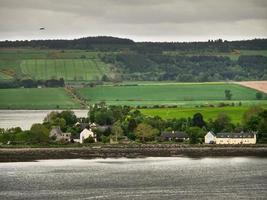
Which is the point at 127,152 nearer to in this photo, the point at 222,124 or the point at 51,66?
the point at 222,124

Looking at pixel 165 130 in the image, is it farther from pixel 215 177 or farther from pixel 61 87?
pixel 61 87

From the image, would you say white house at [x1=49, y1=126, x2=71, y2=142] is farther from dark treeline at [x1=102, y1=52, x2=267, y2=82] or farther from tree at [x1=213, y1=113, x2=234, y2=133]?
dark treeline at [x1=102, y1=52, x2=267, y2=82]

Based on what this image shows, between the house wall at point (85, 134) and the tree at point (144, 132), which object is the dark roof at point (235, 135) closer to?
the tree at point (144, 132)

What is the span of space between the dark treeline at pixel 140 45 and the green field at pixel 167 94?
38.2 metres

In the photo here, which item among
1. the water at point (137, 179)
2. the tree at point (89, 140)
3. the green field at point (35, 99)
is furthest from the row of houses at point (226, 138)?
the green field at point (35, 99)

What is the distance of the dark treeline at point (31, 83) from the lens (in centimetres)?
11431

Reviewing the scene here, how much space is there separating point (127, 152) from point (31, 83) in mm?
63431

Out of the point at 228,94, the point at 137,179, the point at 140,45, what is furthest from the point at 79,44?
the point at 137,179

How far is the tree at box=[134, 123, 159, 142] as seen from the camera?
6175 cm

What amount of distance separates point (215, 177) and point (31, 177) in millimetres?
7137

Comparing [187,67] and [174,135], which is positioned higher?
[187,67]

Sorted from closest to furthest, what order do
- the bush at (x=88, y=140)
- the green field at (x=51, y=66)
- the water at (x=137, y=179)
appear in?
1. the water at (x=137, y=179)
2. the bush at (x=88, y=140)
3. the green field at (x=51, y=66)

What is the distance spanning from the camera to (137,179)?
4075 centimetres

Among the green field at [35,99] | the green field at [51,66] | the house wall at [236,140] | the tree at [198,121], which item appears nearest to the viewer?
the house wall at [236,140]
